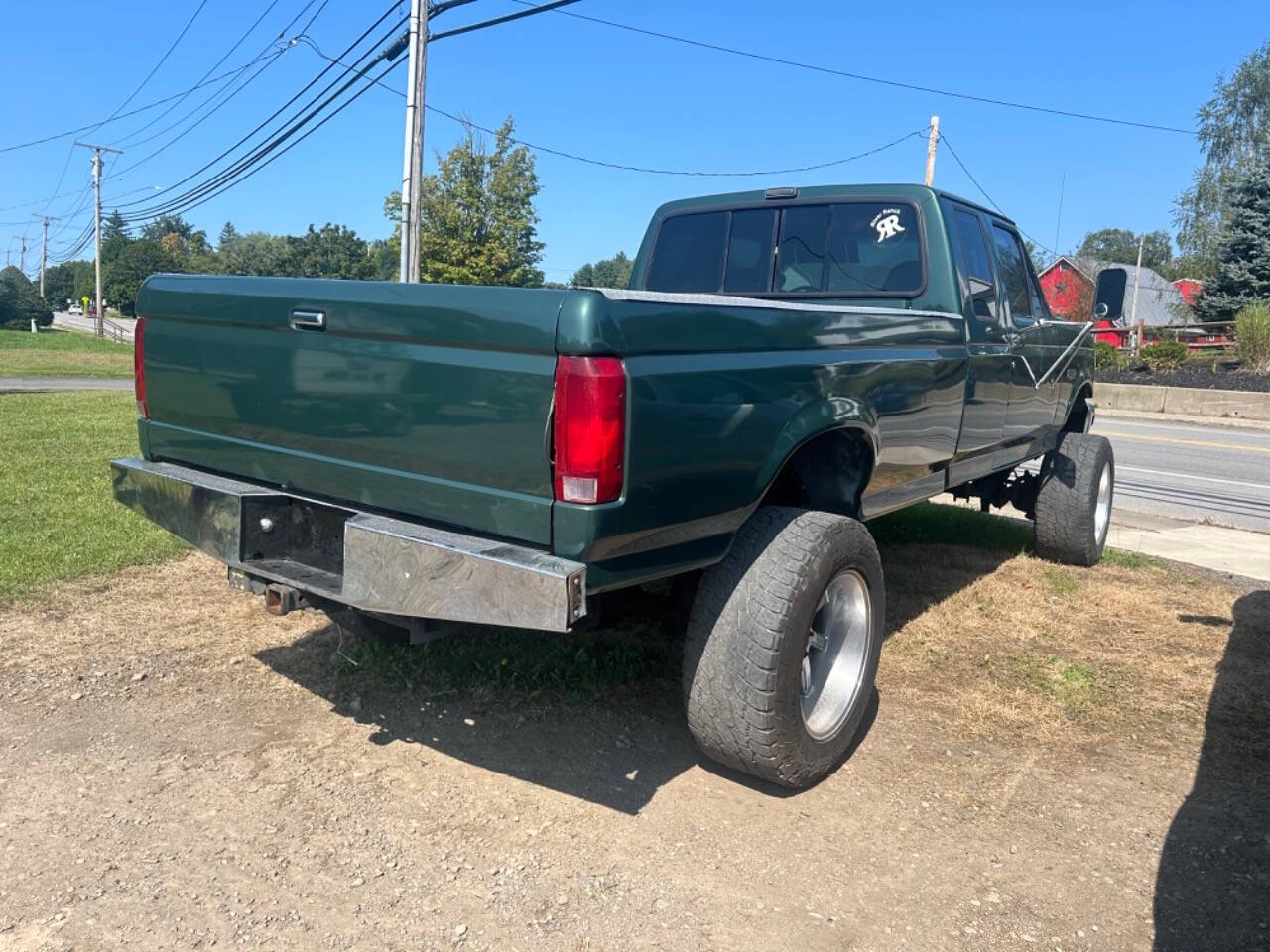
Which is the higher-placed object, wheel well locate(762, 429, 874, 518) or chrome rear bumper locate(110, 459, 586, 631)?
wheel well locate(762, 429, 874, 518)

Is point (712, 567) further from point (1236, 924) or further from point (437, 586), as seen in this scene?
point (1236, 924)

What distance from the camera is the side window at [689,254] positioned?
5.18 m

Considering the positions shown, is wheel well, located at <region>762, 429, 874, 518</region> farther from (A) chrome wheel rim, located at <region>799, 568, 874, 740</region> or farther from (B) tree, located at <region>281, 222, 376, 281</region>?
(B) tree, located at <region>281, 222, 376, 281</region>

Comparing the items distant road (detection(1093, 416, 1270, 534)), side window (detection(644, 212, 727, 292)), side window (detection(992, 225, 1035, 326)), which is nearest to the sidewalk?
side window (detection(644, 212, 727, 292))

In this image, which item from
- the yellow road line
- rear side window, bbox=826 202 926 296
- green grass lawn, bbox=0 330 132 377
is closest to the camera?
rear side window, bbox=826 202 926 296

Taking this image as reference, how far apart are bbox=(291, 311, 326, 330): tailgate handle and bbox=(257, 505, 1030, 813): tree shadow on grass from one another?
1.09 metres

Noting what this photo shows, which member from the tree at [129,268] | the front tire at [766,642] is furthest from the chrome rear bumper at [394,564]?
the tree at [129,268]

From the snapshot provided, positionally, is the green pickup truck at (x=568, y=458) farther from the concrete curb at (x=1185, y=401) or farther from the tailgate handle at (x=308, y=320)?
the concrete curb at (x=1185, y=401)

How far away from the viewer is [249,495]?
10.2 feet

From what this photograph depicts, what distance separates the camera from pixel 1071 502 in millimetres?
6172

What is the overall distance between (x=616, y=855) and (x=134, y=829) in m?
1.39

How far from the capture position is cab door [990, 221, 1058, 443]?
4.98m

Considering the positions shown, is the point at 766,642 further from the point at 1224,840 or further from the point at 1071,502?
the point at 1071,502

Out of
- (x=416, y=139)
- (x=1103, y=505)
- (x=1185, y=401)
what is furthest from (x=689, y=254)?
(x=1185, y=401)
